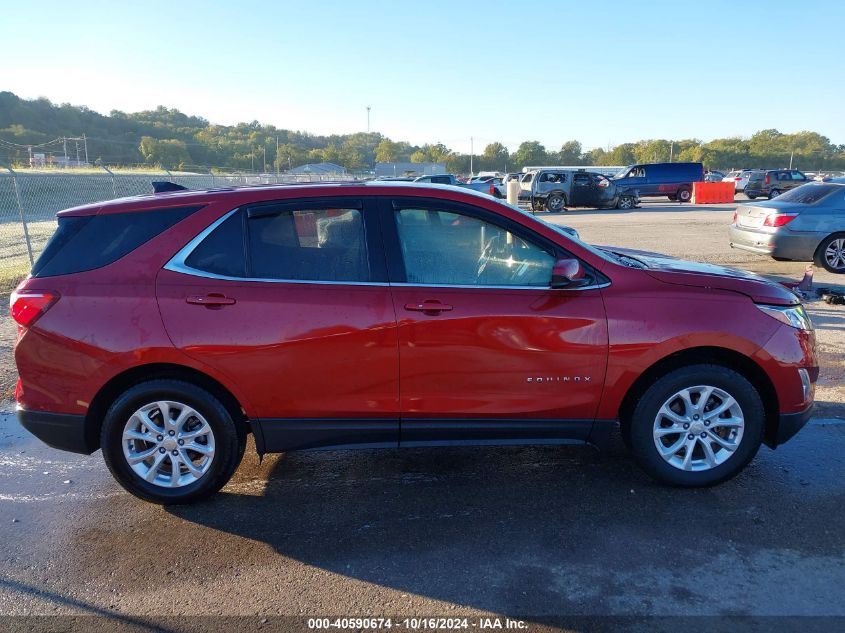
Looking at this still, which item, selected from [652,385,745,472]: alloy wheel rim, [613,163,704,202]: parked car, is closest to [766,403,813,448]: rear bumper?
[652,385,745,472]: alloy wheel rim

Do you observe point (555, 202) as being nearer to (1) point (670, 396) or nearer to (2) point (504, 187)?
(2) point (504, 187)

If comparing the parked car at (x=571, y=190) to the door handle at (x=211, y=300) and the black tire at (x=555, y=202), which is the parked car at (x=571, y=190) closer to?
the black tire at (x=555, y=202)

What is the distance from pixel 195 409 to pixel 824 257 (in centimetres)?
1059

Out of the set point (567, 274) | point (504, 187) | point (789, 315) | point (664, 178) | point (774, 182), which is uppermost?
point (664, 178)

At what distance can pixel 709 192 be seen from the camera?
30.4 meters

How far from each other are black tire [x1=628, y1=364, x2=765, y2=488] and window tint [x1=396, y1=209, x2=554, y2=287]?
96cm

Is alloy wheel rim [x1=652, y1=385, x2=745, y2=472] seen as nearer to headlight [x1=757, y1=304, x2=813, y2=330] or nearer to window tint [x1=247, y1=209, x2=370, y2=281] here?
headlight [x1=757, y1=304, x2=813, y2=330]

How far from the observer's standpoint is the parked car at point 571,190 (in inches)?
1061

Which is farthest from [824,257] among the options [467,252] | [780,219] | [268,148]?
[268,148]

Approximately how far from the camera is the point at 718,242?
14383 millimetres

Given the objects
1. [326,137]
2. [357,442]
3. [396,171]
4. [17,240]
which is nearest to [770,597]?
[357,442]

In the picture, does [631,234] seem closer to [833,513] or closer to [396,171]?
[833,513]

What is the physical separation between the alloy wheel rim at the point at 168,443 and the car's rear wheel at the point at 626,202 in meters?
26.8

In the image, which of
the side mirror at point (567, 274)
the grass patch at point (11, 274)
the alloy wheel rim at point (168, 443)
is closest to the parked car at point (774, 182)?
the grass patch at point (11, 274)
